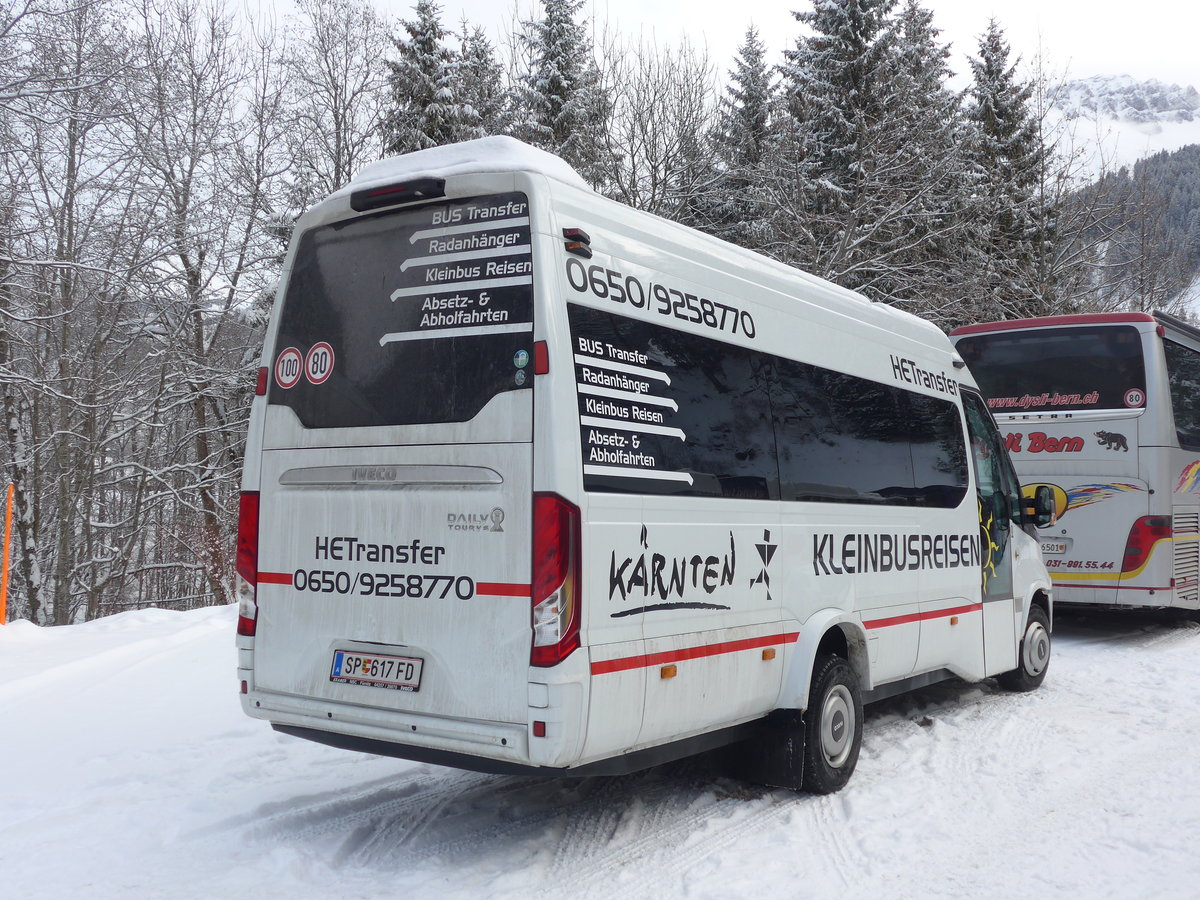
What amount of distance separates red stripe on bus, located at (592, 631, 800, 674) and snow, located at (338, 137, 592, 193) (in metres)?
2.06

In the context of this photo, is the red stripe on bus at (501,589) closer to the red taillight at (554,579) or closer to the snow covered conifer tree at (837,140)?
the red taillight at (554,579)

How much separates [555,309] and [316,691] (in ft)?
6.60

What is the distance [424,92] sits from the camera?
78.1ft

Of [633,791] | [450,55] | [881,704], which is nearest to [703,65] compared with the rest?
[450,55]

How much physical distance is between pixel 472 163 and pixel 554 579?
187 centimetres

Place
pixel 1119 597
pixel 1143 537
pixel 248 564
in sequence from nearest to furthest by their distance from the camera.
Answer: pixel 248 564 < pixel 1143 537 < pixel 1119 597

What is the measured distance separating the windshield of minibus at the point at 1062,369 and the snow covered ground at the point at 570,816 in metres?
4.02

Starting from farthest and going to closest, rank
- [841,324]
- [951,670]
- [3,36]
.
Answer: [3,36] → [951,670] → [841,324]

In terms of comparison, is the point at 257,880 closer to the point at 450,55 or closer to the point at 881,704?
the point at 881,704

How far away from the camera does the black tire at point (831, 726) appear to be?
532 cm

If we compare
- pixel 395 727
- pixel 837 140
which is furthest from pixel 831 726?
pixel 837 140

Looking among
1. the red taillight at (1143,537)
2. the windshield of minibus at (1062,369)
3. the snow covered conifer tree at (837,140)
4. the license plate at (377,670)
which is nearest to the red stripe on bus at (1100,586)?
the red taillight at (1143,537)

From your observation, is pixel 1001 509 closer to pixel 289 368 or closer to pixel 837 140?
pixel 289 368

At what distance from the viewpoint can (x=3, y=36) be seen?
10242mm
